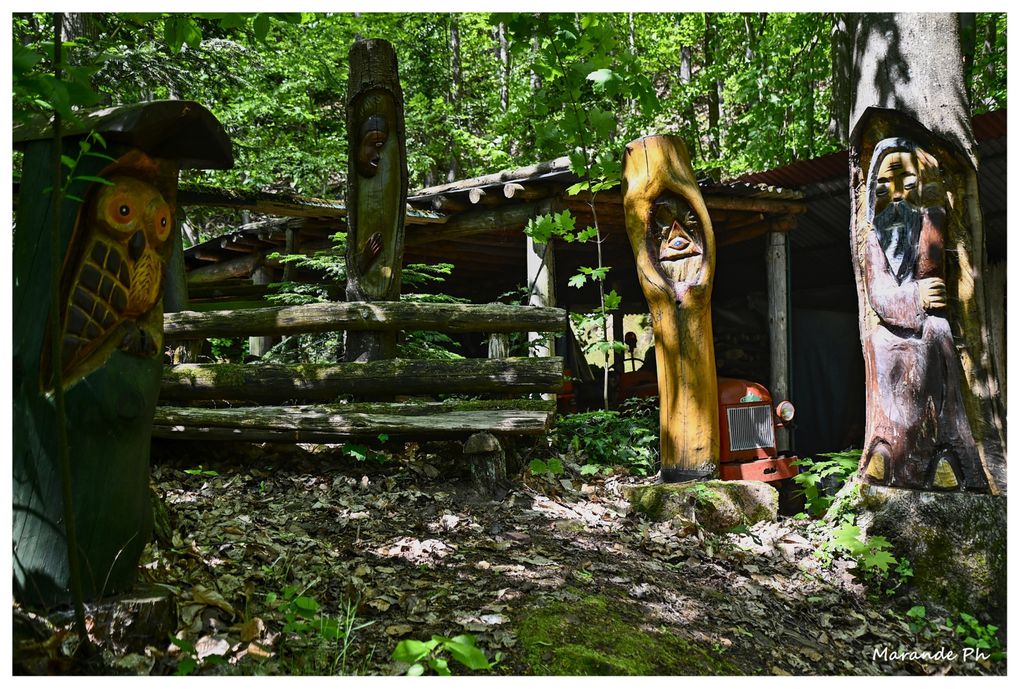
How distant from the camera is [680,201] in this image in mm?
5246

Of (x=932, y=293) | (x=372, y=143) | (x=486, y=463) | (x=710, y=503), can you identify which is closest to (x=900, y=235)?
(x=932, y=293)

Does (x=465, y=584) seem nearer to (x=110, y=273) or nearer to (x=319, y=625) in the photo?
(x=319, y=625)

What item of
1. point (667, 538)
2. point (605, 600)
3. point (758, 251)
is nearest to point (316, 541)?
point (605, 600)

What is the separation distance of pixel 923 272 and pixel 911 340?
42cm

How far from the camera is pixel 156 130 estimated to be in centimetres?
265

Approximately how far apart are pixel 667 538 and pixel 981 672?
1725 millimetres

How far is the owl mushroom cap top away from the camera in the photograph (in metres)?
2.59

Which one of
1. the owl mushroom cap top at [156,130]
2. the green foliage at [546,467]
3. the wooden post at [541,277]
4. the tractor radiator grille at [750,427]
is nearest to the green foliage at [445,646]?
the owl mushroom cap top at [156,130]

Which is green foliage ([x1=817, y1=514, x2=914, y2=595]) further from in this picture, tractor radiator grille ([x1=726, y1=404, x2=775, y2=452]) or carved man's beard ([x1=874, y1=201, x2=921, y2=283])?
carved man's beard ([x1=874, y1=201, x2=921, y2=283])

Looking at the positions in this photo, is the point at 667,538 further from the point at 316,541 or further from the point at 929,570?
the point at 316,541

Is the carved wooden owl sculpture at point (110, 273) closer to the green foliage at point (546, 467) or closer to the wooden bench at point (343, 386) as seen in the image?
the wooden bench at point (343, 386)

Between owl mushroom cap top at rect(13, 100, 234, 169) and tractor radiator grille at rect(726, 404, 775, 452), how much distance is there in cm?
426

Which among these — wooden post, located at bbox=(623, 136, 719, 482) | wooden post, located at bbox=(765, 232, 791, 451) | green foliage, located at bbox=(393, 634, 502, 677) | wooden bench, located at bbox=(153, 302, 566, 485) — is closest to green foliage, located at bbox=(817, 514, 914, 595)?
wooden post, located at bbox=(623, 136, 719, 482)

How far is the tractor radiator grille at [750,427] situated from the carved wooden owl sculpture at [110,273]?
4310mm
